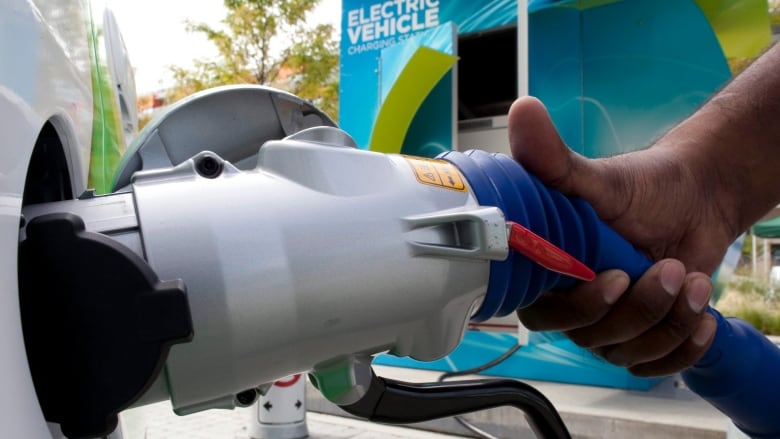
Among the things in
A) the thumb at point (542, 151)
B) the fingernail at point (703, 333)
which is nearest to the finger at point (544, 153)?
the thumb at point (542, 151)

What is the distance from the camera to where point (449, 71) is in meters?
4.53

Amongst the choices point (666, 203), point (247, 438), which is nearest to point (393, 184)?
point (666, 203)

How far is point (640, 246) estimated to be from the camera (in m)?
Answer: 1.01

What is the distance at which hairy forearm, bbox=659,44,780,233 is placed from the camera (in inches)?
45.2

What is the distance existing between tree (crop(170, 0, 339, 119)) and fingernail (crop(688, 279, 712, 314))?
11.1 meters

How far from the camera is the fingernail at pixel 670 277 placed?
2.94 feet

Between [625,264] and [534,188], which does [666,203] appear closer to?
[625,264]

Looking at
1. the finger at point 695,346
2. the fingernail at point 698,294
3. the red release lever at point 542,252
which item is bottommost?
the finger at point 695,346

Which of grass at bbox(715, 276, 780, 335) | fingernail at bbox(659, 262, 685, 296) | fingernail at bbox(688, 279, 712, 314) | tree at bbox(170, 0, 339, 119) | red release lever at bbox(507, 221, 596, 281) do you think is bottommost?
grass at bbox(715, 276, 780, 335)

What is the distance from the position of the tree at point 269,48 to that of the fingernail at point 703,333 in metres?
11.1

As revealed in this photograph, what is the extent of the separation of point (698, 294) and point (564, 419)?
272cm

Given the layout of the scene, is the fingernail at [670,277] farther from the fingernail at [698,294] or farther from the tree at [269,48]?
the tree at [269,48]

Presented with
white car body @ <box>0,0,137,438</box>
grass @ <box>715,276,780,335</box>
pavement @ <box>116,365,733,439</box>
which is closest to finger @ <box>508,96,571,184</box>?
white car body @ <box>0,0,137,438</box>

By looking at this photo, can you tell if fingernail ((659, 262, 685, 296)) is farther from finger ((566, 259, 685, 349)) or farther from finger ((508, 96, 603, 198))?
finger ((508, 96, 603, 198))
